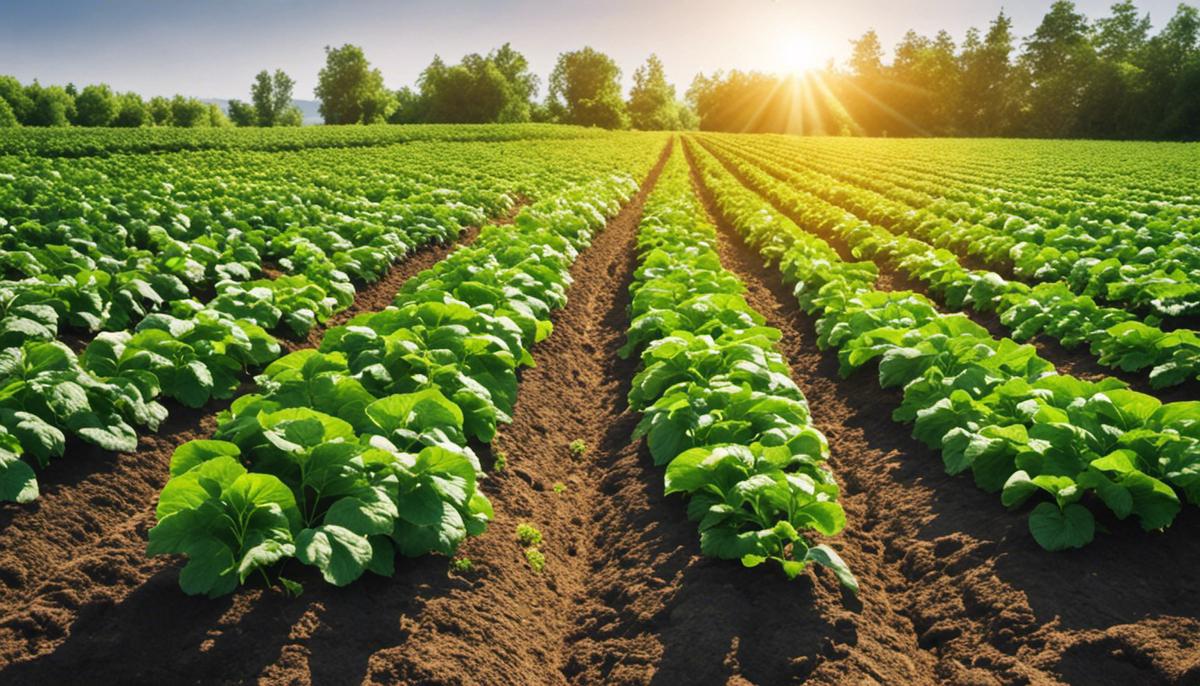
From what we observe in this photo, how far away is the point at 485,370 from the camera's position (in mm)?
5719

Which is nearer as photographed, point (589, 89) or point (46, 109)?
point (46, 109)

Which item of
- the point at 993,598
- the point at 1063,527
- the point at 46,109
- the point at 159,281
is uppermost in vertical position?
the point at 46,109

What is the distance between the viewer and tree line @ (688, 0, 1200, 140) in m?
78.1

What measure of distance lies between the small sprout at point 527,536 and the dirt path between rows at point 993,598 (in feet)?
5.80

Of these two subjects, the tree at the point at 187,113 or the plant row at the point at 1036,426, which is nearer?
the plant row at the point at 1036,426

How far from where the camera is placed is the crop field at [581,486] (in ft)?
10.6

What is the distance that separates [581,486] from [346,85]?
12356 centimetres

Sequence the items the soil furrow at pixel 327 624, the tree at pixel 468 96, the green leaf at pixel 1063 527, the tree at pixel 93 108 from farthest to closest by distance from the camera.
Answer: the tree at pixel 468 96
the tree at pixel 93 108
the green leaf at pixel 1063 527
the soil furrow at pixel 327 624

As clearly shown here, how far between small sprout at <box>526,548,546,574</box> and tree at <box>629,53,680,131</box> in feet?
464

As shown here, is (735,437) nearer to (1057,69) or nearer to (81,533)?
(81,533)

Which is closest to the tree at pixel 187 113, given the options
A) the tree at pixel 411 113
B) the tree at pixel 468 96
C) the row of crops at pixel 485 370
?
the tree at pixel 411 113

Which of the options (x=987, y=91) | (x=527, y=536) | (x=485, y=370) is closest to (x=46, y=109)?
(x=485, y=370)

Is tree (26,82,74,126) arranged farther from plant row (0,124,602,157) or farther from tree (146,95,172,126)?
plant row (0,124,602,157)

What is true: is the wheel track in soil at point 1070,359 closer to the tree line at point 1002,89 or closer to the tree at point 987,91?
the tree line at point 1002,89
